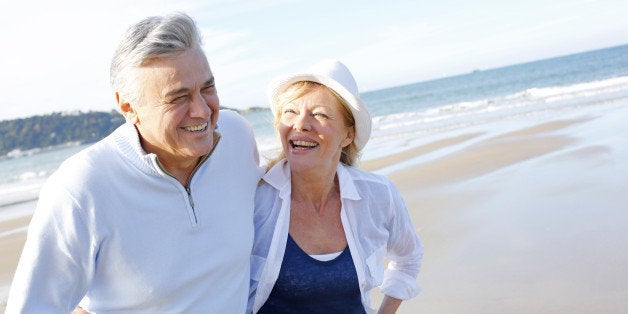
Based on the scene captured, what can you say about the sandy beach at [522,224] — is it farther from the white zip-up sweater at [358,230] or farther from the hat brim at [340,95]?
the hat brim at [340,95]

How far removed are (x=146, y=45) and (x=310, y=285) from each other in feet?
4.38

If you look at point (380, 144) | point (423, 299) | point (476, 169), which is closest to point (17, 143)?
point (380, 144)

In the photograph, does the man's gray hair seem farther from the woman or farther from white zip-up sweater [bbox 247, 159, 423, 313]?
white zip-up sweater [bbox 247, 159, 423, 313]

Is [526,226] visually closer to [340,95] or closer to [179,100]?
[340,95]

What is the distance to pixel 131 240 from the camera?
2.30m

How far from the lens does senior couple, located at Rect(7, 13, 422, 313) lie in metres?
2.19

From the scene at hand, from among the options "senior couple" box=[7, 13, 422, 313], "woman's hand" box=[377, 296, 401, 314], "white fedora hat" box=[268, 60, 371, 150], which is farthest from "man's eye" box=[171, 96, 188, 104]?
"woman's hand" box=[377, 296, 401, 314]

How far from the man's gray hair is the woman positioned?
2.55 feet

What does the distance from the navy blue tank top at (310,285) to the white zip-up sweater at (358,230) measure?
4 centimetres

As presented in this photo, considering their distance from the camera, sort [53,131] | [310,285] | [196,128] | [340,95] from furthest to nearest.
A: [53,131]
[340,95]
[310,285]
[196,128]

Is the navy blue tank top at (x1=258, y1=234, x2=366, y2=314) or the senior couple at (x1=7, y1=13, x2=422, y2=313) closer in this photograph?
the senior couple at (x1=7, y1=13, x2=422, y2=313)

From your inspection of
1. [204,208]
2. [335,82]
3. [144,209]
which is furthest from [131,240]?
[335,82]

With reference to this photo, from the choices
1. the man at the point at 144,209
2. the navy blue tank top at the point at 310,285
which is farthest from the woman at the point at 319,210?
the man at the point at 144,209

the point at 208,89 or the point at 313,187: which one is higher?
the point at 208,89
